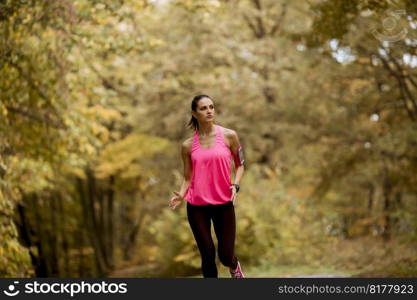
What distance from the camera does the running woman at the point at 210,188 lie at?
23.1ft

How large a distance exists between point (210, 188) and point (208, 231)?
47 centimetres

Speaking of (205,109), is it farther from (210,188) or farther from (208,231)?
(208,231)

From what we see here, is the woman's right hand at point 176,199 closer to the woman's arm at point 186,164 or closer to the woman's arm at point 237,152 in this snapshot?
the woman's arm at point 186,164

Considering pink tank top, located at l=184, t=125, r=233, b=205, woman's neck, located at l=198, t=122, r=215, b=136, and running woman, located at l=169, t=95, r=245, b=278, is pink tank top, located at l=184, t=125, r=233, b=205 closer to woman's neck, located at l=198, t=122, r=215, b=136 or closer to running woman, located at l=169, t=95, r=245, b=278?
running woman, located at l=169, t=95, r=245, b=278

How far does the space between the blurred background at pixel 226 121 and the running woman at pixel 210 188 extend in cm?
386

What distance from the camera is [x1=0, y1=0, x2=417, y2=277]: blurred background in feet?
38.4

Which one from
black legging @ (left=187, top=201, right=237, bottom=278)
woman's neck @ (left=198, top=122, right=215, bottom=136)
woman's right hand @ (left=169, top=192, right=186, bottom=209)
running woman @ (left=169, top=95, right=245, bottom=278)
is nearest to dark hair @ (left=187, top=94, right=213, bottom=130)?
running woman @ (left=169, top=95, right=245, bottom=278)

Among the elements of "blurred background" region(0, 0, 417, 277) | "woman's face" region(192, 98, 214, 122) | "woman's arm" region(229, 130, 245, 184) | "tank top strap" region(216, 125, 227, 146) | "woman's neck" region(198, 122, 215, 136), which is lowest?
"blurred background" region(0, 0, 417, 277)

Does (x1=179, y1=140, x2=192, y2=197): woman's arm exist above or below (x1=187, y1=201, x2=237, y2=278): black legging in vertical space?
above

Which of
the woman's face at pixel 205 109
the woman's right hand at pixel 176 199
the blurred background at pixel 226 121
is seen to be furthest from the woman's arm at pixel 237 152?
the blurred background at pixel 226 121

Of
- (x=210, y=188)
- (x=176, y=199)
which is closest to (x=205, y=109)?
(x=210, y=188)

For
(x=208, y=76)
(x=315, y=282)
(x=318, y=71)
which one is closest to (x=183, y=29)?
(x=208, y=76)

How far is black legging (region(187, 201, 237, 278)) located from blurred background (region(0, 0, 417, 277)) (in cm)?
424

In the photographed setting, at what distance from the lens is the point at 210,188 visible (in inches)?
277
